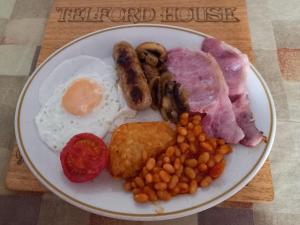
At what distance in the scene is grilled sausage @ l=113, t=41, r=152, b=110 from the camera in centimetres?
158

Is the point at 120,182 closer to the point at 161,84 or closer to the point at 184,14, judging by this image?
the point at 161,84

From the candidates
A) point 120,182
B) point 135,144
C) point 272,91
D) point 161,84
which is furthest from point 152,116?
point 272,91

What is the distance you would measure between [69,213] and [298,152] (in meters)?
1.12

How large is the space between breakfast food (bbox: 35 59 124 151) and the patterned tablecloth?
0.26m

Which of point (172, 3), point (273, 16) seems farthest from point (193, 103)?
point (273, 16)

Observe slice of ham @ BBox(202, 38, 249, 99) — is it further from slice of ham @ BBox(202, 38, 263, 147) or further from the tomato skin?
the tomato skin

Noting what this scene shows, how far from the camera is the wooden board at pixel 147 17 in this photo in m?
2.01

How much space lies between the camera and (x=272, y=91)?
1860 millimetres

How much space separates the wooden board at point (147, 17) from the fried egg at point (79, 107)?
1.20 feet

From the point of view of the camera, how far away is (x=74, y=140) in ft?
4.66

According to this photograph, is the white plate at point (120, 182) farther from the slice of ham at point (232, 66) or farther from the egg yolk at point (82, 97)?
the egg yolk at point (82, 97)

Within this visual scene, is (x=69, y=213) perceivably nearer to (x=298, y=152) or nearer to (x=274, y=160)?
(x=274, y=160)

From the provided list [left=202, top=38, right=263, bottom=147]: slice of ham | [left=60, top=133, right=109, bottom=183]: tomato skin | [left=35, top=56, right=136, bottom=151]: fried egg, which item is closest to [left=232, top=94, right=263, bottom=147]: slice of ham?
[left=202, top=38, right=263, bottom=147]: slice of ham

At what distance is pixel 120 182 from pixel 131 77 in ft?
1.67
